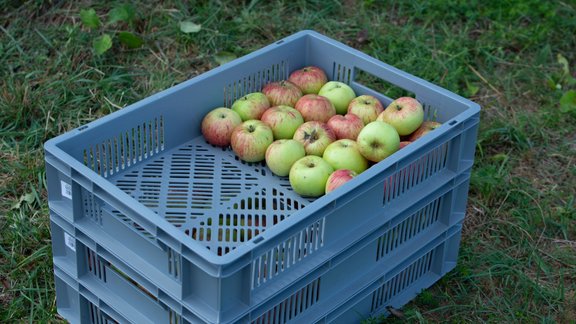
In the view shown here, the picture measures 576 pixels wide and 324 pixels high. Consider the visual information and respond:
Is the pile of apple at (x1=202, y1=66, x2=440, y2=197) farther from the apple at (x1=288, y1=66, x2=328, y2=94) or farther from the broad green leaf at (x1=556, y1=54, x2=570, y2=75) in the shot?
the broad green leaf at (x1=556, y1=54, x2=570, y2=75)

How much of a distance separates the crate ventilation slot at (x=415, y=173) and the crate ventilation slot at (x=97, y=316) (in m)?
0.97

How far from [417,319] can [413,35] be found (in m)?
1.84

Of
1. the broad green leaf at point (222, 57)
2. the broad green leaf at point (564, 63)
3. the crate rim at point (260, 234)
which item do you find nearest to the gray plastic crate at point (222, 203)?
the crate rim at point (260, 234)

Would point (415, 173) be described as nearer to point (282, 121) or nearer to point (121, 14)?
point (282, 121)

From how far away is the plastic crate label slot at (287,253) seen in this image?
2.73m

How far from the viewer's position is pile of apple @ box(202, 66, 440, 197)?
3248 millimetres

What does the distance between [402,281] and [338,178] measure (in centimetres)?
53

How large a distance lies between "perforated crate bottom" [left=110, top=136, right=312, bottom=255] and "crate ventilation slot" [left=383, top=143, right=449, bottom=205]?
0.30 m

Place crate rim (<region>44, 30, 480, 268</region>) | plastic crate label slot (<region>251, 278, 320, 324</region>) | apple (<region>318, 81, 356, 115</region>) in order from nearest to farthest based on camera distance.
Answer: crate rim (<region>44, 30, 480, 268</region>) < plastic crate label slot (<region>251, 278, 320, 324</region>) < apple (<region>318, 81, 356, 115</region>)

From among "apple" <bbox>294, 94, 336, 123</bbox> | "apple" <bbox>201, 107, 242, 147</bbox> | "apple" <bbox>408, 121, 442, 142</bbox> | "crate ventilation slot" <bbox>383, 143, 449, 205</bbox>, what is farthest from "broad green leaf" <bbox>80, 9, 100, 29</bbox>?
"crate ventilation slot" <bbox>383, 143, 449, 205</bbox>

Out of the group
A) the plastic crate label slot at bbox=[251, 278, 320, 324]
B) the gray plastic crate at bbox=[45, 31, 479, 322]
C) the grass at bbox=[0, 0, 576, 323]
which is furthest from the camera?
the grass at bbox=[0, 0, 576, 323]

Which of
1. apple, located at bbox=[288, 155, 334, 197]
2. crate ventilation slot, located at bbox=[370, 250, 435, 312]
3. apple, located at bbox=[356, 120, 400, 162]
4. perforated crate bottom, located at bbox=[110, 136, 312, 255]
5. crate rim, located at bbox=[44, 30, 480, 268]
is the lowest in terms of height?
crate ventilation slot, located at bbox=[370, 250, 435, 312]

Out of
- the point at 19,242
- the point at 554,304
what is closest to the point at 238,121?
the point at 19,242

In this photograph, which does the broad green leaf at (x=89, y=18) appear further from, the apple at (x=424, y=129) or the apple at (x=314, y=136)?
the apple at (x=424, y=129)
